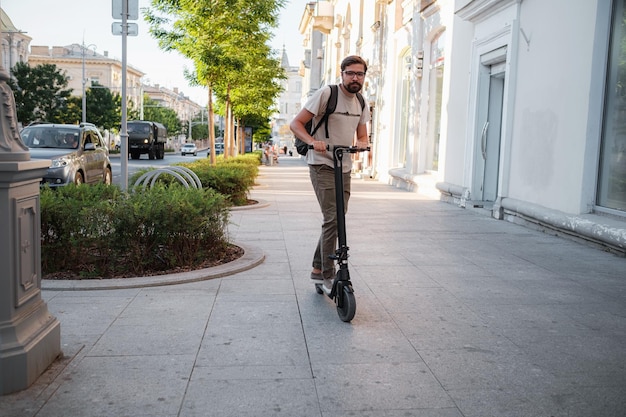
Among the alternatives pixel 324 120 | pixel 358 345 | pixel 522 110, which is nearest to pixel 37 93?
pixel 522 110

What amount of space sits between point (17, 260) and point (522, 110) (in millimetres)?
9561

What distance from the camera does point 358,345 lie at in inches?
171

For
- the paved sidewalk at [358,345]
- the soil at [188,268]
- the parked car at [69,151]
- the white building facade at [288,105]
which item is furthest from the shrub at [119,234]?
the white building facade at [288,105]

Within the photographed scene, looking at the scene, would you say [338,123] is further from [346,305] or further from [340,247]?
[346,305]

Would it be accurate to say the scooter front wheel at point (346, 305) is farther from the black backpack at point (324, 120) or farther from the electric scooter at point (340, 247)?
the black backpack at point (324, 120)

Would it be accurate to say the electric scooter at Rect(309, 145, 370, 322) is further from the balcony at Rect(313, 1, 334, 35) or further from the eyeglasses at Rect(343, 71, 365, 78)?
the balcony at Rect(313, 1, 334, 35)

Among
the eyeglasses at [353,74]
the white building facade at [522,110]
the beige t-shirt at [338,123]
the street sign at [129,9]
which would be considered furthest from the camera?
the street sign at [129,9]

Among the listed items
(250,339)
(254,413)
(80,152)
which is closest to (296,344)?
(250,339)

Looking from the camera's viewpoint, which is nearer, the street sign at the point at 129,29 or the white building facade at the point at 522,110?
the white building facade at the point at 522,110

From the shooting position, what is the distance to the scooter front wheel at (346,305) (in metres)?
4.79

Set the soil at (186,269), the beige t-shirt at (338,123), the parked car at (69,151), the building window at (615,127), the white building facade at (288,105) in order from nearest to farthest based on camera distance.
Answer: the beige t-shirt at (338,123), the soil at (186,269), the building window at (615,127), the parked car at (69,151), the white building facade at (288,105)

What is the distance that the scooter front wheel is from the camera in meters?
4.79

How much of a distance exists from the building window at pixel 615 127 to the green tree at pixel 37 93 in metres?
50.9

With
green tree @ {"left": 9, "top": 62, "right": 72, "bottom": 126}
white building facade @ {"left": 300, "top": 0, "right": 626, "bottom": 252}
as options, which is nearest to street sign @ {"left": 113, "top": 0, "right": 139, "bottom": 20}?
white building facade @ {"left": 300, "top": 0, "right": 626, "bottom": 252}
